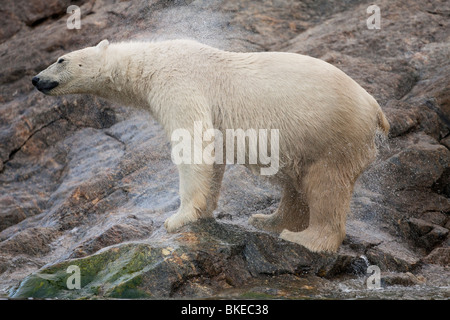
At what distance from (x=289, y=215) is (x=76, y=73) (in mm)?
2662

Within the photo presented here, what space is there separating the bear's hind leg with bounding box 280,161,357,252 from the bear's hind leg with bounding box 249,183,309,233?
499mm

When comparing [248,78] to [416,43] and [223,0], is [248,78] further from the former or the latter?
[223,0]

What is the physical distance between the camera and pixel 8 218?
355 inches

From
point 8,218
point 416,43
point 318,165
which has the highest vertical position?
point 416,43

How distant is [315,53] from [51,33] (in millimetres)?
5117

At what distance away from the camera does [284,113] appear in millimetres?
6070

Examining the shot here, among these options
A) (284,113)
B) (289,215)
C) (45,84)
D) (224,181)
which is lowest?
(289,215)

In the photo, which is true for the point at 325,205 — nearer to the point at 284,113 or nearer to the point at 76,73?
the point at 284,113

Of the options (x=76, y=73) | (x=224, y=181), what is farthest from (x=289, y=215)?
(x=76, y=73)

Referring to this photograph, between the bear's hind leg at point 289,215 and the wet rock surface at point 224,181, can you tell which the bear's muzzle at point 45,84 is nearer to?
the wet rock surface at point 224,181

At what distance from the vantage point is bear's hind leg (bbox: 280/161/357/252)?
607cm

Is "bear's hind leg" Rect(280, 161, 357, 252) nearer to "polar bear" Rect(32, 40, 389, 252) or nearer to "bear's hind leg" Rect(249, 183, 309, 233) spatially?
"polar bear" Rect(32, 40, 389, 252)
